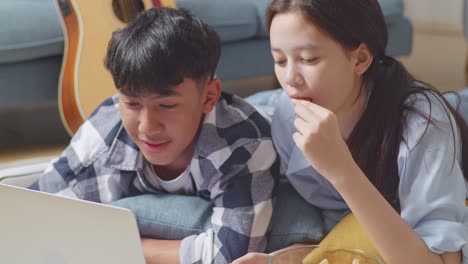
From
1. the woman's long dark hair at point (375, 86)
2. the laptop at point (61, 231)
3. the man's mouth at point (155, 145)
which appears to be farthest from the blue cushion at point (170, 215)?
the laptop at point (61, 231)

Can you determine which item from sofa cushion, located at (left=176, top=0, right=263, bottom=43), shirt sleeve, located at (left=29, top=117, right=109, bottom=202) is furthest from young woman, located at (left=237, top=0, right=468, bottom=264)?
sofa cushion, located at (left=176, top=0, right=263, bottom=43)


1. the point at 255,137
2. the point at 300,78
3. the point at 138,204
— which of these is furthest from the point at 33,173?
the point at 300,78

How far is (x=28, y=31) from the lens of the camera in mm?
2244

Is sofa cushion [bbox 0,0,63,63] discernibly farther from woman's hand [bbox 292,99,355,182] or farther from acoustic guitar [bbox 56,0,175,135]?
woman's hand [bbox 292,99,355,182]

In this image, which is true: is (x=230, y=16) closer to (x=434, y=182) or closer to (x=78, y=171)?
(x=78, y=171)

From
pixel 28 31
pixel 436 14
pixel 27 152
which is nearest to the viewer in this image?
pixel 28 31

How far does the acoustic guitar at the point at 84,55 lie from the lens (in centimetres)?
228

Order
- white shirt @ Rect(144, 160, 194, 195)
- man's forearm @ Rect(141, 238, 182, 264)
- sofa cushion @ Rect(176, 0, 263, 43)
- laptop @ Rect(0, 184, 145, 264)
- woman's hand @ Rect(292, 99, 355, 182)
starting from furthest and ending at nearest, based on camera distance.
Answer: sofa cushion @ Rect(176, 0, 263, 43), white shirt @ Rect(144, 160, 194, 195), man's forearm @ Rect(141, 238, 182, 264), woman's hand @ Rect(292, 99, 355, 182), laptop @ Rect(0, 184, 145, 264)

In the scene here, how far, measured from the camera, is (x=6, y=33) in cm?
221

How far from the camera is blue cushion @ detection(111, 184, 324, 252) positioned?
1327 mm

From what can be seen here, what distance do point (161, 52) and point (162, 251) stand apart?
1.06 feet

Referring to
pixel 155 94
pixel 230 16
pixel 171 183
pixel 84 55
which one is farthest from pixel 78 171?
pixel 230 16

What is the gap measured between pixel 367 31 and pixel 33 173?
0.72 meters

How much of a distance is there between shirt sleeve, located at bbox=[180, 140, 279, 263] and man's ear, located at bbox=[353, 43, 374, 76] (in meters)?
0.22
